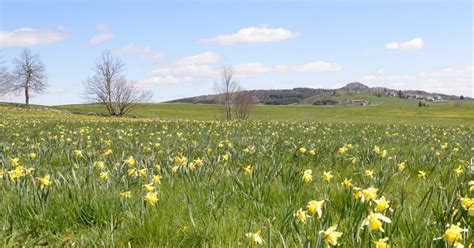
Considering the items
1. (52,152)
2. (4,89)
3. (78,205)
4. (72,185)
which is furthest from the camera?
(4,89)

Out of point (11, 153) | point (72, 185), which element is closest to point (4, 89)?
point (11, 153)

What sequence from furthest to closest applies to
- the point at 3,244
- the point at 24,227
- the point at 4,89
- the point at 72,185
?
the point at 4,89
the point at 72,185
the point at 24,227
the point at 3,244

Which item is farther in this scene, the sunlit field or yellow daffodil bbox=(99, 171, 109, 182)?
yellow daffodil bbox=(99, 171, 109, 182)

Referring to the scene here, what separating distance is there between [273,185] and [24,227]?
224 centimetres

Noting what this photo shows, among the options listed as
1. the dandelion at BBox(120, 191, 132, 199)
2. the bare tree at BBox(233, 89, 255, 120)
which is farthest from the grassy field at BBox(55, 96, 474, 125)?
the dandelion at BBox(120, 191, 132, 199)

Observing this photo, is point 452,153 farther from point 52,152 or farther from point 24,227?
point 52,152

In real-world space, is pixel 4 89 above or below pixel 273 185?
above

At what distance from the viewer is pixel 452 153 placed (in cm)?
672

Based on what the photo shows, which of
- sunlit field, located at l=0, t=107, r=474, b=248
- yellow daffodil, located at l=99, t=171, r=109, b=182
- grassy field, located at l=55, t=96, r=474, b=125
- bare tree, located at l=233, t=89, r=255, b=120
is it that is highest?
bare tree, located at l=233, t=89, r=255, b=120

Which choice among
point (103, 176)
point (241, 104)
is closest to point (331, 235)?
point (103, 176)

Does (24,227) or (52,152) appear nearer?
(24,227)

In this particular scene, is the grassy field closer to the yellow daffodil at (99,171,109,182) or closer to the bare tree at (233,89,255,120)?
the bare tree at (233,89,255,120)

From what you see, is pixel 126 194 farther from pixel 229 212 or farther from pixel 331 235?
pixel 331 235

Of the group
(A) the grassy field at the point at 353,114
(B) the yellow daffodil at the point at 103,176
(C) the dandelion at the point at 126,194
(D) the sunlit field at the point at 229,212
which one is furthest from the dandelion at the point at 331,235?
(A) the grassy field at the point at 353,114
